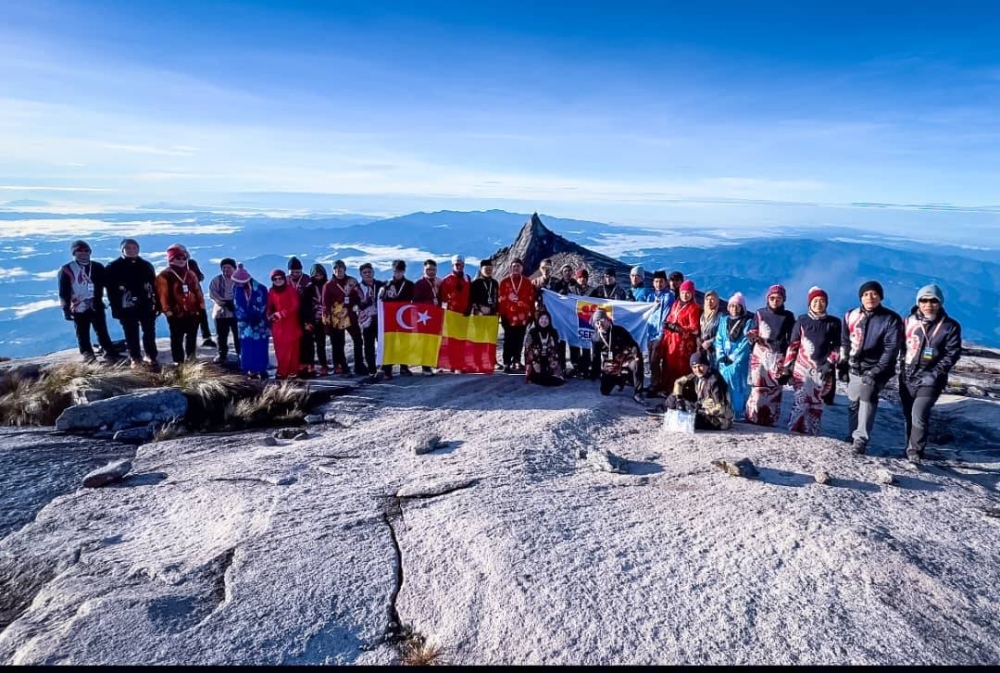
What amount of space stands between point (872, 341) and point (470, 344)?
7598 millimetres

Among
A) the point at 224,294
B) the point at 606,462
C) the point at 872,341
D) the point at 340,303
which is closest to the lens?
the point at 606,462

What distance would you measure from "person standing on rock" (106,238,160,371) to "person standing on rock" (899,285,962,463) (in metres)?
13.6

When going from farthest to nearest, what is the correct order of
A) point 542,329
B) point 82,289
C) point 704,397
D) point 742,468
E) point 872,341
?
point 542,329
point 82,289
point 704,397
point 872,341
point 742,468

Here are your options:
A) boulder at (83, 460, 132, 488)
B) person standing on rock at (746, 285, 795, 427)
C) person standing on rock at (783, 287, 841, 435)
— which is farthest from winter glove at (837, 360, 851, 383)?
boulder at (83, 460, 132, 488)

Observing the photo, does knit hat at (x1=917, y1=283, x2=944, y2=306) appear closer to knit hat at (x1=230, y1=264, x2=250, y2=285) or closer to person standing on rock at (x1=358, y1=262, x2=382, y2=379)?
person standing on rock at (x1=358, y1=262, x2=382, y2=379)

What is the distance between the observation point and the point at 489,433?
842cm

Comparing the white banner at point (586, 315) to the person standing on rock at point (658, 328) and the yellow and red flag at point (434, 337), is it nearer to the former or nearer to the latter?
the person standing on rock at point (658, 328)

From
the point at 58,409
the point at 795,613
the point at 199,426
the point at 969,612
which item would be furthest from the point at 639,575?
the point at 58,409

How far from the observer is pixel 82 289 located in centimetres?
1118

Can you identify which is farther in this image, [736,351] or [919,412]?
[736,351]

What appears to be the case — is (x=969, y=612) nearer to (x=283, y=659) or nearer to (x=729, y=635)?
(x=729, y=635)

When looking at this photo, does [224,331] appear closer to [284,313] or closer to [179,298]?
[179,298]

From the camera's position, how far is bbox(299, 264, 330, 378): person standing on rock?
38.2 ft

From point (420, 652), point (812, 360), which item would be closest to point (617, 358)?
point (812, 360)
